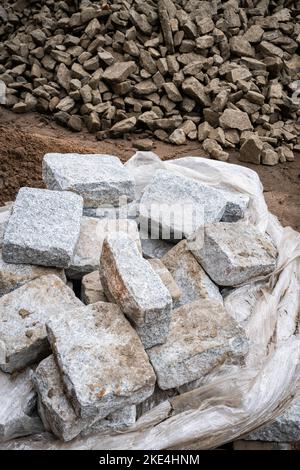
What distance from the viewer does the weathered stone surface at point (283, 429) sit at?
8.29 feet

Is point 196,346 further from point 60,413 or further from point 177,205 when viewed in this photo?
point 177,205

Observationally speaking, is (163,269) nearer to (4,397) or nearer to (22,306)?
(22,306)

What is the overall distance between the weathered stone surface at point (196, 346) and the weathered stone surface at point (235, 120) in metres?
3.39

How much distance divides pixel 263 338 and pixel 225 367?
33 centimetres

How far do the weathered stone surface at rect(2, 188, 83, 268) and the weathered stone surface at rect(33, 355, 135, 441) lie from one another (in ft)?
2.07

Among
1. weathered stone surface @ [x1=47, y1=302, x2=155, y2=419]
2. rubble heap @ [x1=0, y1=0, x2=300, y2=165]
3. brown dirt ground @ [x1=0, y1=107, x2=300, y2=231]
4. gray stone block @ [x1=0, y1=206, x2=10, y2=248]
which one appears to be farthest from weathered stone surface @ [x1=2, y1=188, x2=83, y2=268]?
rubble heap @ [x1=0, y1=0, x2=300, y2=165]

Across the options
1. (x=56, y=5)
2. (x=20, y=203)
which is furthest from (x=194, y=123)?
(x=20, y=203)

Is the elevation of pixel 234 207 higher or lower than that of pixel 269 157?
higher

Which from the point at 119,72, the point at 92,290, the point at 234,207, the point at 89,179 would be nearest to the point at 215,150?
the point at 119,72

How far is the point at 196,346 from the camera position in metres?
2.44

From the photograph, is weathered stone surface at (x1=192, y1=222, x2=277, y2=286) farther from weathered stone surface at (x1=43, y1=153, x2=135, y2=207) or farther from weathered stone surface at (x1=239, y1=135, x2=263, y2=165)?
weathered stone surface at (x1=239, y1=135, x2=263, y2=165)

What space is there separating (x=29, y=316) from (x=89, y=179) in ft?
3.70

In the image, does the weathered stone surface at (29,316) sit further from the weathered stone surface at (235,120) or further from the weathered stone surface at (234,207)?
the weathered stone surface at (235,120)

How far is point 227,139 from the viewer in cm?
563
